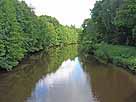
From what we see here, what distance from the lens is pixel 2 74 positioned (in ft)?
130

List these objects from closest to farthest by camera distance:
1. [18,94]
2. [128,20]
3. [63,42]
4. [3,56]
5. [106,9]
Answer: [18,94] → [3,56] → [128,20] → [106,9] → [63,42]

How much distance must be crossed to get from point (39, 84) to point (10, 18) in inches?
490

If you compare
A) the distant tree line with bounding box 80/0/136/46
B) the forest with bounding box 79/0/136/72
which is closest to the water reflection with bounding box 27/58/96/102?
the forest with bounding box 79/0/136/72

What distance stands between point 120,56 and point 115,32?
1478 centimetres

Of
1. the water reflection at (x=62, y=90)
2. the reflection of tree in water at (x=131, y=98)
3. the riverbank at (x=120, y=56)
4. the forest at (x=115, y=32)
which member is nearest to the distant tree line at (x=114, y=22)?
the forest at (x=115, y=32)

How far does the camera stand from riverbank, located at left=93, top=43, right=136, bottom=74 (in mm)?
39069

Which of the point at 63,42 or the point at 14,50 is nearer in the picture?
the point at 14,50

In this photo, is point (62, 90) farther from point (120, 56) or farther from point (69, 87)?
point (120, 56)

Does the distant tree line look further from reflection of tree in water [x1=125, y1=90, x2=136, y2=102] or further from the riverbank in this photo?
reflection of tree in water [x1=125, y1=90, x2=136, y2=102]

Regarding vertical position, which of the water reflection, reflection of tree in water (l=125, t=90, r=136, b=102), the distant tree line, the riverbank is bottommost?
the water reflection

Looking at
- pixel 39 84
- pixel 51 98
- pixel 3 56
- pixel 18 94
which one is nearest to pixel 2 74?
pixel 3 56

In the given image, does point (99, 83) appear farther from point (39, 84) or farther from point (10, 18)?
point (10, 18)

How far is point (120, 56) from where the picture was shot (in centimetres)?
4588

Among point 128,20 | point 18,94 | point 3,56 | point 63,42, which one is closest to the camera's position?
point 18,94
